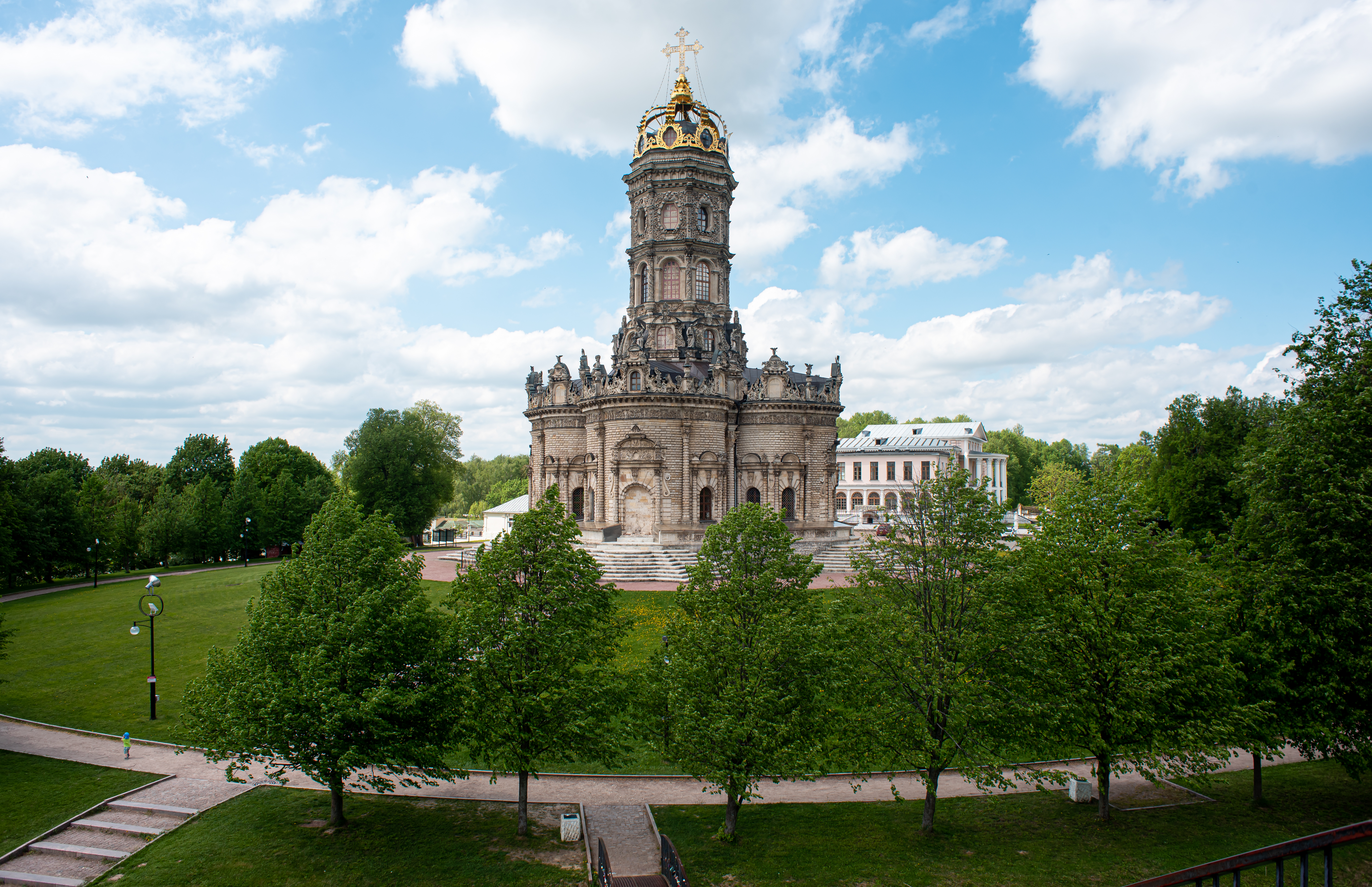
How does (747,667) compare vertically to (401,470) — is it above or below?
below

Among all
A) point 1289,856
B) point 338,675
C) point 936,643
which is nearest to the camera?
point 1289,856

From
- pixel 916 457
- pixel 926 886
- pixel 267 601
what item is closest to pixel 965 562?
pixel 926 886

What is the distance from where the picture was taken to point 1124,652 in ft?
45.2

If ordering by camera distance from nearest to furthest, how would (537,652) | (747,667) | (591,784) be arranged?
(747,667) < (537,652) < (591,784)

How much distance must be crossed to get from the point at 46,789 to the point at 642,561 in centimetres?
2492

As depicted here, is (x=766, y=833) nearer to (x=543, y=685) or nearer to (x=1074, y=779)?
(x=543, y=685)

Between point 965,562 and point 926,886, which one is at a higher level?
point 965,562

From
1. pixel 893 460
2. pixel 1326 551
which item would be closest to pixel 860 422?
pixel 893 460

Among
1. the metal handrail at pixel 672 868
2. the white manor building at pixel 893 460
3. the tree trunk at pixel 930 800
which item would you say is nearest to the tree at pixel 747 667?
the metal handrail at pixel 672 868

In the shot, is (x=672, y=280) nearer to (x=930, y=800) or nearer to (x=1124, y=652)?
(x=1124, y=652)

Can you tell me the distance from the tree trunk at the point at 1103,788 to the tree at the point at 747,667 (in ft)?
17.2

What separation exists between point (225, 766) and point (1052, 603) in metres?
18.3

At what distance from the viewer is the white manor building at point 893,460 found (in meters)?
73.7

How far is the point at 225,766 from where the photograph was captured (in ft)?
56.8
